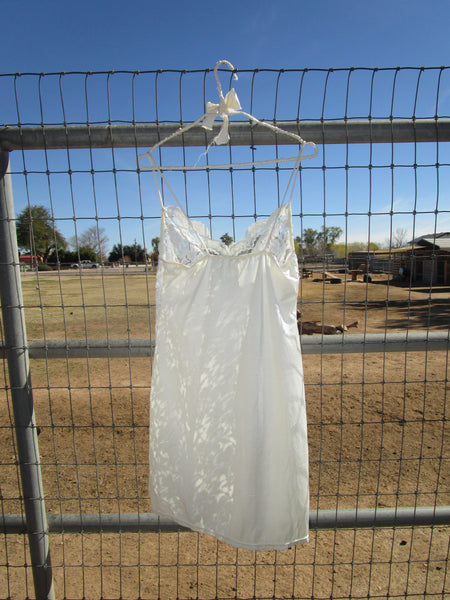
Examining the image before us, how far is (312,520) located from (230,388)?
32.9 inches

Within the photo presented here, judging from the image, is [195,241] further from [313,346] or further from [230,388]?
[313,346]

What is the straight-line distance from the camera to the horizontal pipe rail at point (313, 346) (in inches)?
68.9

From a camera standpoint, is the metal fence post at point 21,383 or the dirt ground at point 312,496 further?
the dirt ground at point 312,496

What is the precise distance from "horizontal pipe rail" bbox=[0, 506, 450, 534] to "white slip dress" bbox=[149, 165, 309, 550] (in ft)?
0.96

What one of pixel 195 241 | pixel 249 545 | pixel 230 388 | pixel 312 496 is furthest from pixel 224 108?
pixel 312 496

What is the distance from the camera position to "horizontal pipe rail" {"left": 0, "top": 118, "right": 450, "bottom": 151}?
1.62 m

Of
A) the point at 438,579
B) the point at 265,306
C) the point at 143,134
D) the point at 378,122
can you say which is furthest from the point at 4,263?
the point at 438,579

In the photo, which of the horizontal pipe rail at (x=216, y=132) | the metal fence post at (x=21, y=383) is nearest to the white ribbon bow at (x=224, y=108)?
the horizontal pipe rail at (x=216, y=132)

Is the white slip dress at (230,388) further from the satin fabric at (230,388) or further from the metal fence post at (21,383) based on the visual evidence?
the metal fence post at (21,383)

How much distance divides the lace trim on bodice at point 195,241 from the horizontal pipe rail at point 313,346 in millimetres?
479

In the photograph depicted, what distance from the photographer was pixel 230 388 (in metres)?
1.44

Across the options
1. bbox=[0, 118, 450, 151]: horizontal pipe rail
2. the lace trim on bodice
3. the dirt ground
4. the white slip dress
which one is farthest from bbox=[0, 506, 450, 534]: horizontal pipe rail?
bbox=[0, 118, 450, 151]: horizontal pipe rail

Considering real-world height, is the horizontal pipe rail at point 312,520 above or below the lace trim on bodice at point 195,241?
below

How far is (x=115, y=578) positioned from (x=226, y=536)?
1274 mm
